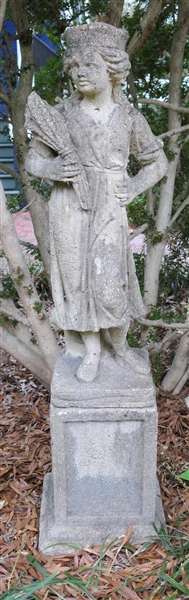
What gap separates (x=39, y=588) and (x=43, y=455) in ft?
3.74

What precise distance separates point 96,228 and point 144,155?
392 mm


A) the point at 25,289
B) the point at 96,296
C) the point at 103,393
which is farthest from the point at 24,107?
the point at 103,393

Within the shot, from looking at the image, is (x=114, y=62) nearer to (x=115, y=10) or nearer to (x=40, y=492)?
(x=115, y=10)

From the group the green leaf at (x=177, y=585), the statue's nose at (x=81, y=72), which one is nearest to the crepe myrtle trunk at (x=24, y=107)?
the statue's nose at (x=81, y=72)

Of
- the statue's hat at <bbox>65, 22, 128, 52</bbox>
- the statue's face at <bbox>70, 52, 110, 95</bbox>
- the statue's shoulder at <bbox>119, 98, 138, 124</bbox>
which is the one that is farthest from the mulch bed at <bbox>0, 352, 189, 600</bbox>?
the statue's hat at <bbox>65, 22, 128, 52</bbox>

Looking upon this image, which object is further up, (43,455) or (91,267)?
(91,267)

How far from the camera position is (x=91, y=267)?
2.57 meters

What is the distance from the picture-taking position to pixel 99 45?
91.7 inches

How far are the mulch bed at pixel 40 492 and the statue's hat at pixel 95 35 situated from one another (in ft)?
7.07

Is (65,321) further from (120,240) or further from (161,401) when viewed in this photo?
(161,401)

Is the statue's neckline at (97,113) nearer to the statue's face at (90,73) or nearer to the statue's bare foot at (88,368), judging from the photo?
the statue's face at (90,73)

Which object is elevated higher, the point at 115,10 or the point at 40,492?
the point at 115,10

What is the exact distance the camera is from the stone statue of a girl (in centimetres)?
238

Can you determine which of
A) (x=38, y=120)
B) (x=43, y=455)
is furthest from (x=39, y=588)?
(x=38, y=120)
